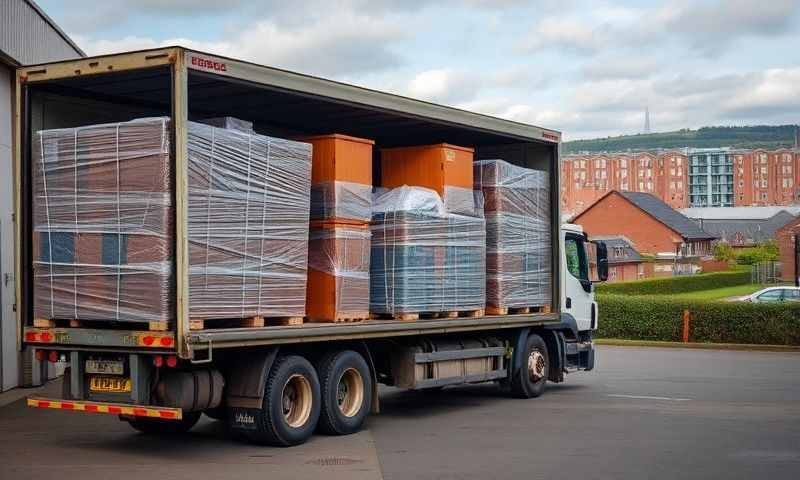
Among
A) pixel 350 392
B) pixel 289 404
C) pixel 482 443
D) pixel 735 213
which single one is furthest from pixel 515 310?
pixel 735 213

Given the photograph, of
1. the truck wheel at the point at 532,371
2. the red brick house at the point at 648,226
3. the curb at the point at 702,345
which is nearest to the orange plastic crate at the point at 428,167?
the truck wheel at the point at 532,371

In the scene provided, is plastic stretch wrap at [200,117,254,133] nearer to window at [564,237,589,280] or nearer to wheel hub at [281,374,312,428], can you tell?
wheel hub at [281,374,312,428]

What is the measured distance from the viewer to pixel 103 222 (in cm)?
999

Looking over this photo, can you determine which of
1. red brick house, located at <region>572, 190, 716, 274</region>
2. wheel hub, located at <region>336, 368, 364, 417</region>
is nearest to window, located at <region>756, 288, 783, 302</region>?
wheel hub, located at <region>336, 368, 364, 417</region>

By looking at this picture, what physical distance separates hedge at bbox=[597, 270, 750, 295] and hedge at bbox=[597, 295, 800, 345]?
38.8 ft

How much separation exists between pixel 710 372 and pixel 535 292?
715 cm

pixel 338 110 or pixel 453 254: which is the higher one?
pixel 338 110

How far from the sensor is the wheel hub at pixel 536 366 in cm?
1570

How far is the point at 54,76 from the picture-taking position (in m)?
10.6

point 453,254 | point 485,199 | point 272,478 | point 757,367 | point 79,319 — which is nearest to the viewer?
point 272,478

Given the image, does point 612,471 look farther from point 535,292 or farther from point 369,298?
point 535,292

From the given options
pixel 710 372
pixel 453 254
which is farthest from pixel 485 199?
pixel 710 372

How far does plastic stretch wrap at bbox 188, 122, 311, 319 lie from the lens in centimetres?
983

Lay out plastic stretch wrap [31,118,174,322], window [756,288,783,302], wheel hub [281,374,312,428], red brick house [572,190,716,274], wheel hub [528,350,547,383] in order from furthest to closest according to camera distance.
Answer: red brick house [572,190,716,274] → window [756,288,783,302] → wheel hub [528,350,547,383] → wheel hub [281,374,312,428] → plastic stretch wrap [31,118,174,322]
